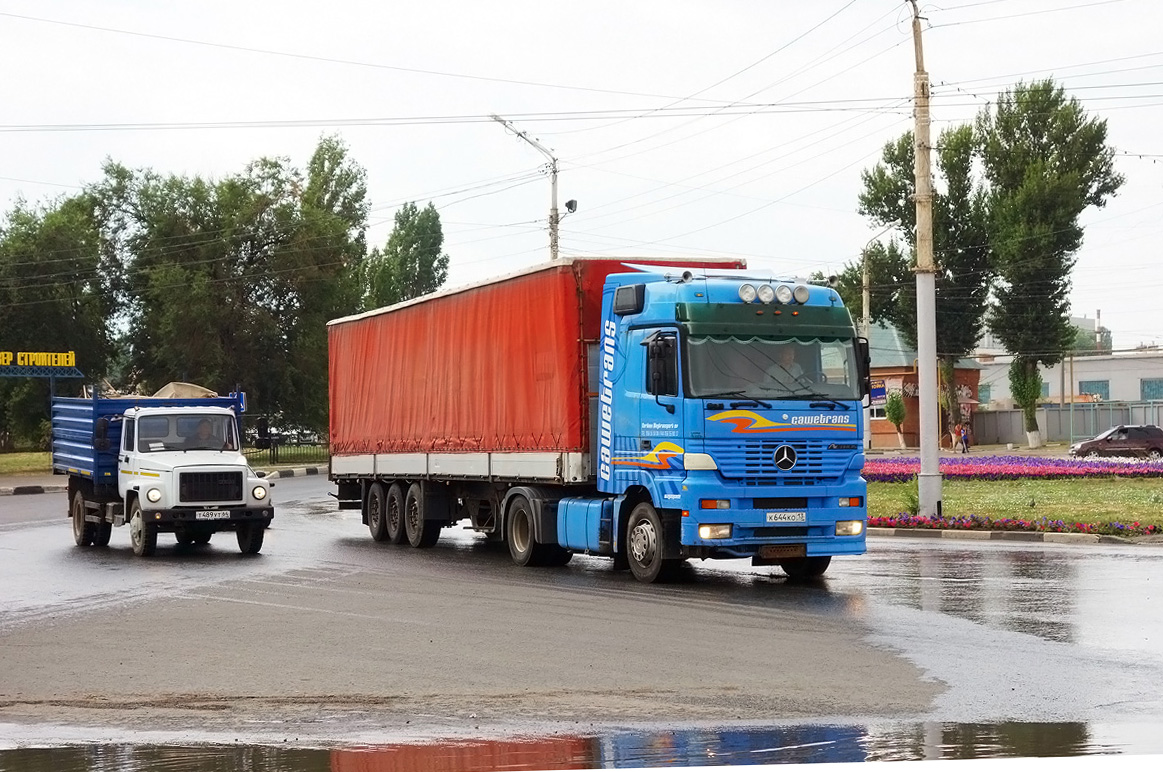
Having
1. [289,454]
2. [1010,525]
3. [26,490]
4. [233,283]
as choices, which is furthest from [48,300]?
[1010,525]

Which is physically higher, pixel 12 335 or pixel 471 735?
pixel 12 335

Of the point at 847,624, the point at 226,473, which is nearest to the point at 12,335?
the point at 226,473

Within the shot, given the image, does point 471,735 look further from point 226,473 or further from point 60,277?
point 60,277

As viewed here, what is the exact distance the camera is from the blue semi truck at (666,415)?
16.4 metres

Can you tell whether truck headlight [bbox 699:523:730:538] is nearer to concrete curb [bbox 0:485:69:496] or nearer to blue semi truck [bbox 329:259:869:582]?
blue semi truck [bbox 329:259:869:582]

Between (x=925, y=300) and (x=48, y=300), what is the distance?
159 ft

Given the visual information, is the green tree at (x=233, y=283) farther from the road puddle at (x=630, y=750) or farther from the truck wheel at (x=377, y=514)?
the road puddle at (x=630, y=750)

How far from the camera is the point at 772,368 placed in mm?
16797

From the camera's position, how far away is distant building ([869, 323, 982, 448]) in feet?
258

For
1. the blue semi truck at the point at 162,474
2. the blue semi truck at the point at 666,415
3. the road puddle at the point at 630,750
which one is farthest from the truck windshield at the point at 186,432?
the road puddle at the point at 630,750

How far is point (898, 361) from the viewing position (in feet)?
275

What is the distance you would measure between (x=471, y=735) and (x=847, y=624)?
583cm

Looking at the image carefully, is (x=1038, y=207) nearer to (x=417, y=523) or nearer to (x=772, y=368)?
(x=417, y=523)

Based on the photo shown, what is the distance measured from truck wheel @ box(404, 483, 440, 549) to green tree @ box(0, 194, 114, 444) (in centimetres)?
4446
